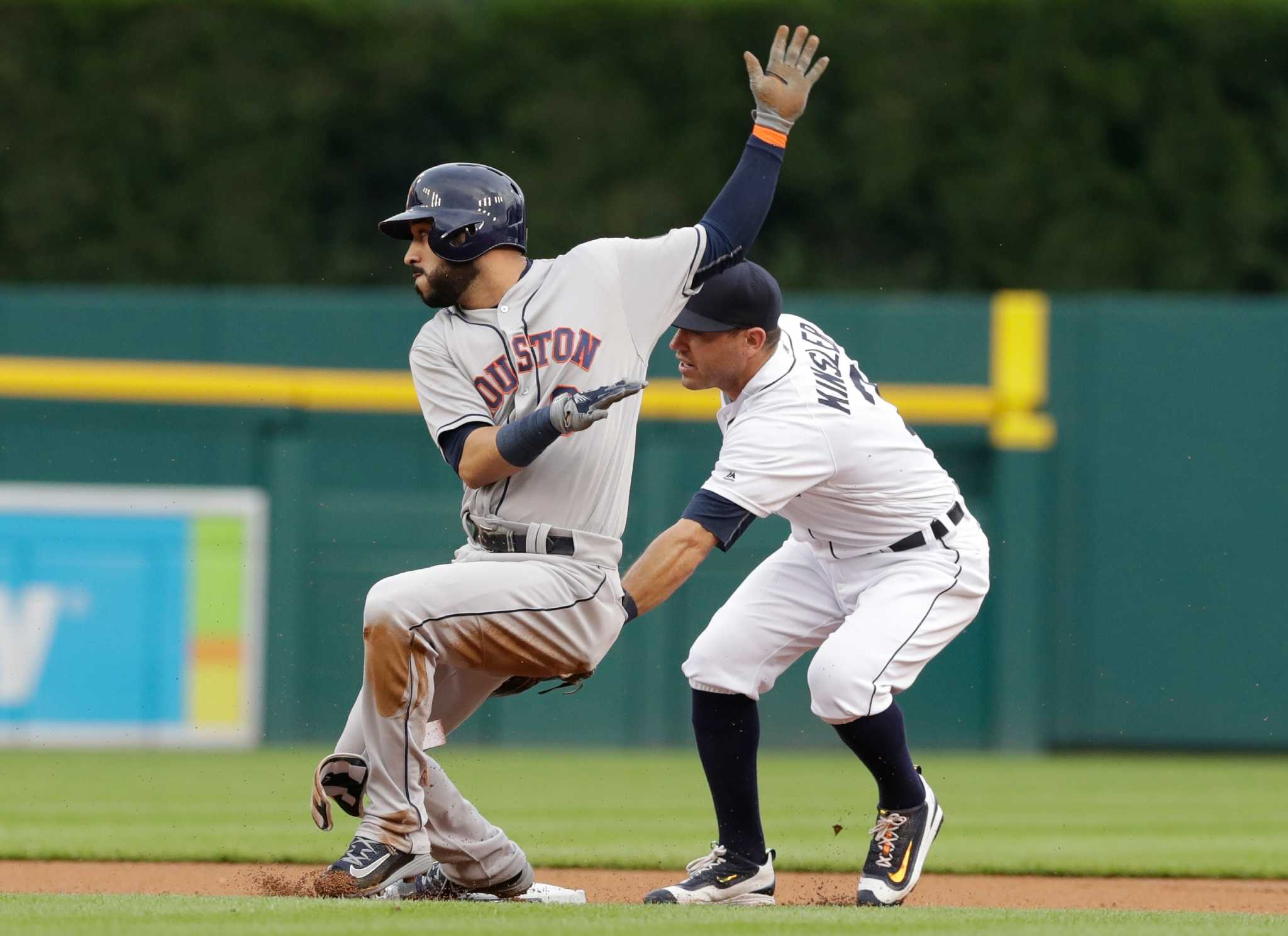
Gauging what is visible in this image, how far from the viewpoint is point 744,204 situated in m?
4.55

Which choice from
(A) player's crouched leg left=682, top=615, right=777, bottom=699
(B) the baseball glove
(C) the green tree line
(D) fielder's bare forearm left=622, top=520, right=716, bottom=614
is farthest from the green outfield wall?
(D) fielder's bare forearm left=622, top=520, right=716, bottom=614

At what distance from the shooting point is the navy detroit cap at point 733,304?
4.79 meters

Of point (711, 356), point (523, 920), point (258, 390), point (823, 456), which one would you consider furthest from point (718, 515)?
point (258, 390)

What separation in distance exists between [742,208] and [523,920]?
1.72 m

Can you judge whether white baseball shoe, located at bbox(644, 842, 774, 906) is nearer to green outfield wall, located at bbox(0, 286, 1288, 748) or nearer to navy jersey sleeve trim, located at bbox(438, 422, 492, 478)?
navy jersey sleeve trim, located at bbox(438, 422, 492, 478)

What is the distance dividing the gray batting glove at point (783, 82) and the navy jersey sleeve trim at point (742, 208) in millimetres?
71

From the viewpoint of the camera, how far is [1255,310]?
33.8 ft

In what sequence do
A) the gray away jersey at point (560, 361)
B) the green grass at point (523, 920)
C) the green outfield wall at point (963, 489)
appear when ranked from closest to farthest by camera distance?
the green grass at point (523, 920)
the gray away jersey at point (560, 361)
the green outfield wall at point (963, 489)

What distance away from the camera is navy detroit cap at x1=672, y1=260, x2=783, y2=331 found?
4.79m

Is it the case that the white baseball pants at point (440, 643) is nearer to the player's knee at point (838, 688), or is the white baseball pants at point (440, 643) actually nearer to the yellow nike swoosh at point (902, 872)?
the player's knee at point (838, 688)

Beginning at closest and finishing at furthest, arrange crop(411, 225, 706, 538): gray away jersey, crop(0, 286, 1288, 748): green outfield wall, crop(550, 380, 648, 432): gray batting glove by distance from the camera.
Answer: crop(550, 380, 648, 432): gray batting glove < crop(411, 225, 706, 538): gray away jersey < crop(0, 286, 1288, 748): green outfield wall

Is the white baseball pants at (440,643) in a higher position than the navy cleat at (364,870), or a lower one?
higher

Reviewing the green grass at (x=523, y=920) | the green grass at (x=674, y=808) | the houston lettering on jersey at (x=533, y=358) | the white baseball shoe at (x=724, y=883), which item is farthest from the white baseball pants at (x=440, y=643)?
the green grass at (x=674, y=808)

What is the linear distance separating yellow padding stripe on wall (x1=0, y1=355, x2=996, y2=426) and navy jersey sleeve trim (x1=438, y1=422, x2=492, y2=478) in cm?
568
